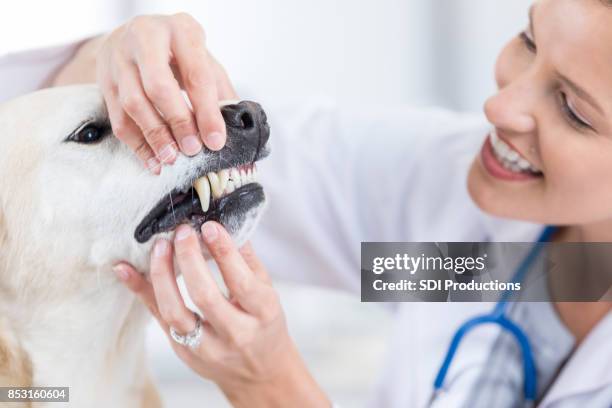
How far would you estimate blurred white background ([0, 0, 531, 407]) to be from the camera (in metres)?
0.83

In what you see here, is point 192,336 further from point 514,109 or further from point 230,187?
point 514,109

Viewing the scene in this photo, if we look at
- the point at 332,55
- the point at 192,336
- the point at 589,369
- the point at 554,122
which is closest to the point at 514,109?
the point at 554,122

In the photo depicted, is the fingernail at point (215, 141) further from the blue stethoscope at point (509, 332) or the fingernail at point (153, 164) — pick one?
the blue stethoscope at point (509, 332)

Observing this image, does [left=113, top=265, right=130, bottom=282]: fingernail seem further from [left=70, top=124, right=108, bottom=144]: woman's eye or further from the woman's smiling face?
the woman's smiling face

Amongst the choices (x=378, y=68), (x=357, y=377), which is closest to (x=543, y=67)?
(x=357, y=377)

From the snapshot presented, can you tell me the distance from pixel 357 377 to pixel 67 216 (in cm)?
67

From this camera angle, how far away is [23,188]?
66 cm

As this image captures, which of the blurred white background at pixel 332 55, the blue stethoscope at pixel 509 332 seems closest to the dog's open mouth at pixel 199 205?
the blurred white background at pixel 332 55

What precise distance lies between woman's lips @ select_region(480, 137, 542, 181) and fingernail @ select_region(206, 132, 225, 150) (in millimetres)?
366

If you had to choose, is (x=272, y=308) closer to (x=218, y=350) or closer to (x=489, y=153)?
(x=218, y=350)

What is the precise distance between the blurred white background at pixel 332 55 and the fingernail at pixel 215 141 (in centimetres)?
25

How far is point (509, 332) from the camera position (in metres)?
0.88

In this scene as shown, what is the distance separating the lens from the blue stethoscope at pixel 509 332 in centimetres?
85
